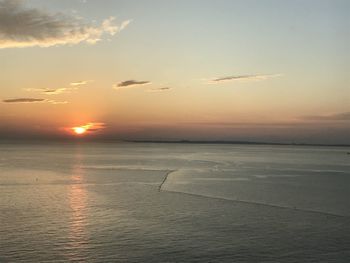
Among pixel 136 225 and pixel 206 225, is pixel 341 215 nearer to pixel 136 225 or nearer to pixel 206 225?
pixel 206 225

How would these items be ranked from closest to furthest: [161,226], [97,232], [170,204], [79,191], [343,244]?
[343,244]
[97,232]
[161,226]
[170,204]
[79,191]

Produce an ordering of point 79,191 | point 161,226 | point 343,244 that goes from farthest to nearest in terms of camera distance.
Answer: point 79,191
point 161,226
point 343,244

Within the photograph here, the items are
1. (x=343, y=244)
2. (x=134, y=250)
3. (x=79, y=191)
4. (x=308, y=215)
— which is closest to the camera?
(x=134, y=250)

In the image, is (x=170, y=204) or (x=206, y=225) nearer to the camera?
(x=206, y=225)

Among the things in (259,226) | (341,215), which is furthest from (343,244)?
(341,215)

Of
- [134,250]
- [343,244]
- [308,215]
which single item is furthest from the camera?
[308,215]

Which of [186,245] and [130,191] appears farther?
[130,191]

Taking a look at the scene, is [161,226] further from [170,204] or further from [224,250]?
[170,204]

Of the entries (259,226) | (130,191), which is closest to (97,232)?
(259,226)

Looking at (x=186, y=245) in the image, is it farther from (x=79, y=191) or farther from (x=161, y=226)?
(x=79, y=191)
